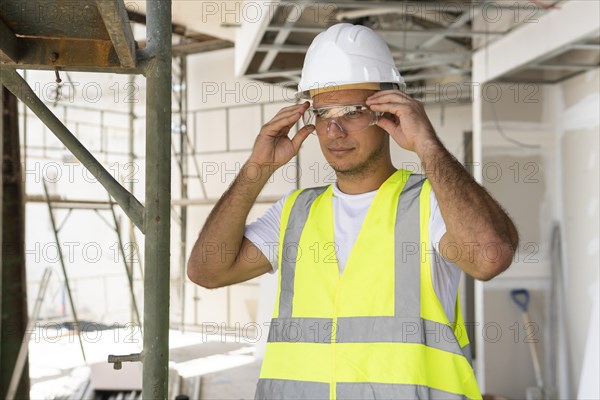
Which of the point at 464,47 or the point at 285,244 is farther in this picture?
the point at 464,47

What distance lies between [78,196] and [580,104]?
11.6 m

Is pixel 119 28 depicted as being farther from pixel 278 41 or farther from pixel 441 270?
pixel 278 41

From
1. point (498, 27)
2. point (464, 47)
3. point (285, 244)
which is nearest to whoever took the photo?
point (285, 244)

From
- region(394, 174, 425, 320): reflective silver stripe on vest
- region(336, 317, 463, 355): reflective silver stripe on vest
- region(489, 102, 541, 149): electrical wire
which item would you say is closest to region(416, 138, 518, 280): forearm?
region(394, 174, 425, 320): reflective silver stripe on vest

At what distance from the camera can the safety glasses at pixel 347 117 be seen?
2.16 metres

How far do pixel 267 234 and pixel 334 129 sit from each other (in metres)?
0.48

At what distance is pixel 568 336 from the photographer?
17.7 ft

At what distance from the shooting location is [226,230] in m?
2.23

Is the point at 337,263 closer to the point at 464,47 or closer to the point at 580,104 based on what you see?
the point at 580,104

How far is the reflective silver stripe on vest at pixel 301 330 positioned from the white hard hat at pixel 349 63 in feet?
2.68

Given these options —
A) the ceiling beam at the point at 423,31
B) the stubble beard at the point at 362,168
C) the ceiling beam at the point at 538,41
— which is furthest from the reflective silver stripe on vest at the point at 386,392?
the ceiling beam at the point at 423,31

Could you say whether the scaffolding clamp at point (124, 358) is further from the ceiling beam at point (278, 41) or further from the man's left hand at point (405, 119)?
the ceiling beam at point (278, 41)

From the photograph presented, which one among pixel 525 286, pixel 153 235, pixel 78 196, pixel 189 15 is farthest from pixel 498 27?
pixel 78 196

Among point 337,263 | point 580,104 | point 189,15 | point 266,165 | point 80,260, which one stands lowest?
point 80,260
